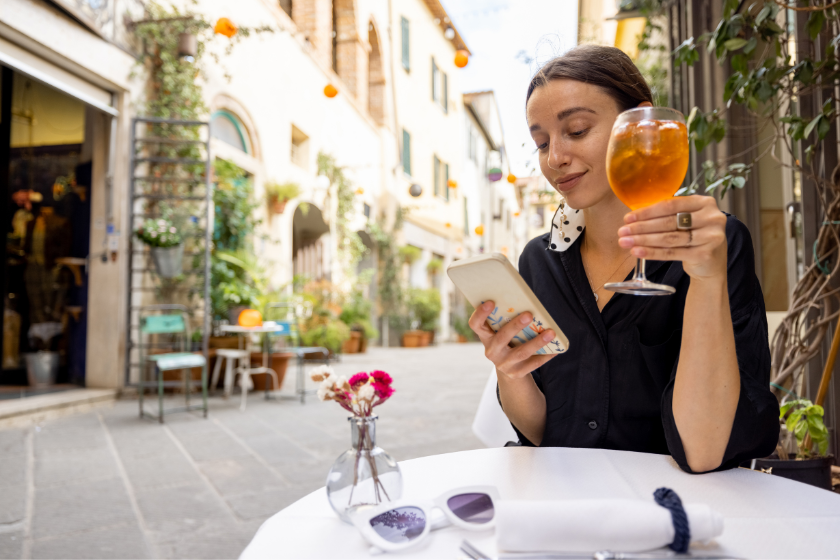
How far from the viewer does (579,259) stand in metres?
1.29

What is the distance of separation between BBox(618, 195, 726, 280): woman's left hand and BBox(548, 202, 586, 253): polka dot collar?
0.57 metres

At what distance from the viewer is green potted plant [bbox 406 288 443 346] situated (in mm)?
12883

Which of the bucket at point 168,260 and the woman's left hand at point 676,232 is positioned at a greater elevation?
the bucket at point 168,260

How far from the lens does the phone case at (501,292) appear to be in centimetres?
72

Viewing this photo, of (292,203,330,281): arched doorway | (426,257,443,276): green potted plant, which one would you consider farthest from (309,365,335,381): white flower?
(426,257,443,276): green potted plant

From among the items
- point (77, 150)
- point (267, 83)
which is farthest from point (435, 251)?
point (77, 150)

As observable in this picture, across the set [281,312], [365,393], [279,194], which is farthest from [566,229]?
[279,194]

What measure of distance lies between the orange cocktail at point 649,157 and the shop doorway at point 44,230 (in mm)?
5806

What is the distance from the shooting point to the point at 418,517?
657 millimetres

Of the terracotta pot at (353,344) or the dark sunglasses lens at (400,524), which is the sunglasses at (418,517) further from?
the terracotta pot at (353,344)

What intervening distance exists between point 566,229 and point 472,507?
80 centimetres

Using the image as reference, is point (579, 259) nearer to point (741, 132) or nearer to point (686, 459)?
point (686, 459)

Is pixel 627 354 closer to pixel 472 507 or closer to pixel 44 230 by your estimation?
pixel 472 507

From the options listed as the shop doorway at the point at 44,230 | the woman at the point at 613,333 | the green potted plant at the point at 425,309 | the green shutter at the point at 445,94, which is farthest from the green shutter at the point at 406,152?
the woman at the point at 613,333
